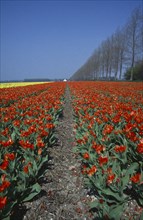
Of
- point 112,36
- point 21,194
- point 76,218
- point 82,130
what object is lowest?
point 76,218

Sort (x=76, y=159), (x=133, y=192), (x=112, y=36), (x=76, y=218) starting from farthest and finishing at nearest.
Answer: (x=112, y=36) < (x=76, y=159) < (x=133, y=192) < (x=76, y=218)

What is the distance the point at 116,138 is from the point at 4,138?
2158 mm

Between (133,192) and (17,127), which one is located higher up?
(17,127)

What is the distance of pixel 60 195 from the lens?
299cm

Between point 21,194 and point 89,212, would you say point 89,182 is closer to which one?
point 89,212

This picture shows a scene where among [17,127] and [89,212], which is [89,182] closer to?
[89,212]

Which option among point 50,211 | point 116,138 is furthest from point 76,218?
point 116,138

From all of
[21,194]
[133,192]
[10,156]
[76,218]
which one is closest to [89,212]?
[76,218]

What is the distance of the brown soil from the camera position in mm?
2607

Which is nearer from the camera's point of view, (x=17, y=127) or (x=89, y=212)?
(x=89, y=212)

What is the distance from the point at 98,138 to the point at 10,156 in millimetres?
1746

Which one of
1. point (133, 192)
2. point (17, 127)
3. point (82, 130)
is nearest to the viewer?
point (133, 192)

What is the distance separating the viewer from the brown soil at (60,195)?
2607 millimetres

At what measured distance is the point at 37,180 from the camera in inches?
127
